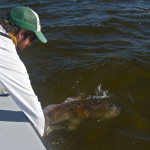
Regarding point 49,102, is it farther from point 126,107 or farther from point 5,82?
point 5,82

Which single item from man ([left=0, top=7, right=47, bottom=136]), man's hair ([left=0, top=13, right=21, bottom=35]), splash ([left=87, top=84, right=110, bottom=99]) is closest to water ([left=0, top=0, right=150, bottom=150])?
splash ([left=87, top=84, right=110, bottom=99])

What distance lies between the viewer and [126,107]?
→ 5.66 metres

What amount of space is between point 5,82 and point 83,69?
4.44 meters

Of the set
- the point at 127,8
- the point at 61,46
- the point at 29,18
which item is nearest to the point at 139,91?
the point at 61,46

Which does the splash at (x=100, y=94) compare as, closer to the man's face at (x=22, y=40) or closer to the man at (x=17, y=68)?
the man's face at (x=22, y=40)

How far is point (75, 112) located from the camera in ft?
Result: 17.4

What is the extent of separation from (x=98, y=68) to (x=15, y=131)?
14.6ft

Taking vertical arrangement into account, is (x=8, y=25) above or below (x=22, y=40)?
above

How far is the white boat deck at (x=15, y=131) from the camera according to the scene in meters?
2.62

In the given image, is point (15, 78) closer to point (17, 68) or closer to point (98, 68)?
point (17, 68)

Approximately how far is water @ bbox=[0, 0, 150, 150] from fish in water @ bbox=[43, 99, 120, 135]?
0.50 feet

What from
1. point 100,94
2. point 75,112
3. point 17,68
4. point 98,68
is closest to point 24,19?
point 17,68

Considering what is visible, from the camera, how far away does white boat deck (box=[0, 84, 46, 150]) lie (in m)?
2.62

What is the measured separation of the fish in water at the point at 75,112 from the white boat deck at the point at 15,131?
1.75 metres
